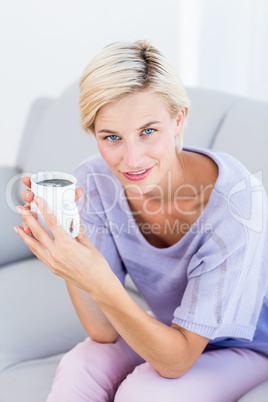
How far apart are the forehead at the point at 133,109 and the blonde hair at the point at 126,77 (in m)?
0.01

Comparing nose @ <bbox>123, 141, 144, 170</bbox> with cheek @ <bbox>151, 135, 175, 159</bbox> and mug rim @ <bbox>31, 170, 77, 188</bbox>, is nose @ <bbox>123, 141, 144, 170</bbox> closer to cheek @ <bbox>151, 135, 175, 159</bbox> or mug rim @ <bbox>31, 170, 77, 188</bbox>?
cheek @ <bbox>151, 135, 175, 159</bbox>

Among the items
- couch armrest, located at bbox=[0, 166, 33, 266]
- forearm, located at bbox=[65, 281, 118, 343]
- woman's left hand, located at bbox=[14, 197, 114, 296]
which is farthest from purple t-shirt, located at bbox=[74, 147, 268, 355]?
couch armrest, located at bbox=[0, 166, 33, 266]

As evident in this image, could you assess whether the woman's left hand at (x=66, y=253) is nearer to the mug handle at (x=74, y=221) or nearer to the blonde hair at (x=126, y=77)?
the mug handle at (x=74, y=221)

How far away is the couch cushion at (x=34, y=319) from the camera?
1.35 metres

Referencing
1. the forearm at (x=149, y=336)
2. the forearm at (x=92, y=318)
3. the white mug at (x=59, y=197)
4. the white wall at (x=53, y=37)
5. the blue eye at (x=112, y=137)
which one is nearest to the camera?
the white mug at (x=59, y=197)

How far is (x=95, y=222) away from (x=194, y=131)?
1.45ft

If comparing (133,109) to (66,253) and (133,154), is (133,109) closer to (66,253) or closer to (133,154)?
(133,154)

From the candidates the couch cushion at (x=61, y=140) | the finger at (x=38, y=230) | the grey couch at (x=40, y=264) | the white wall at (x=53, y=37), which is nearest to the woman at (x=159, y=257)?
the finger at (x=38, y=230)

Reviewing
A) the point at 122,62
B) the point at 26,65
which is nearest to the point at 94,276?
the point at 122,62

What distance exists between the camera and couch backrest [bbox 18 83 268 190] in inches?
53.1

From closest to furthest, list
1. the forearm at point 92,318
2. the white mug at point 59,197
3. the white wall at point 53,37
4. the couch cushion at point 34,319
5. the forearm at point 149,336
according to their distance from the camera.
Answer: the white mug at point 59,197 < the forearm at point 149,336 < the forearm at point 92,318 < the couch cushion at point 34,319 < the white wall at point 53,37

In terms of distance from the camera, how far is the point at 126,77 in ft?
3.30

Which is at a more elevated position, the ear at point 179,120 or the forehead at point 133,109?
the forehead at point 133,109

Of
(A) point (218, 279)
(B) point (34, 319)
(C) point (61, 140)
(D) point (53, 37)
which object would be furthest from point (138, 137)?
(D) point (53, 37)
